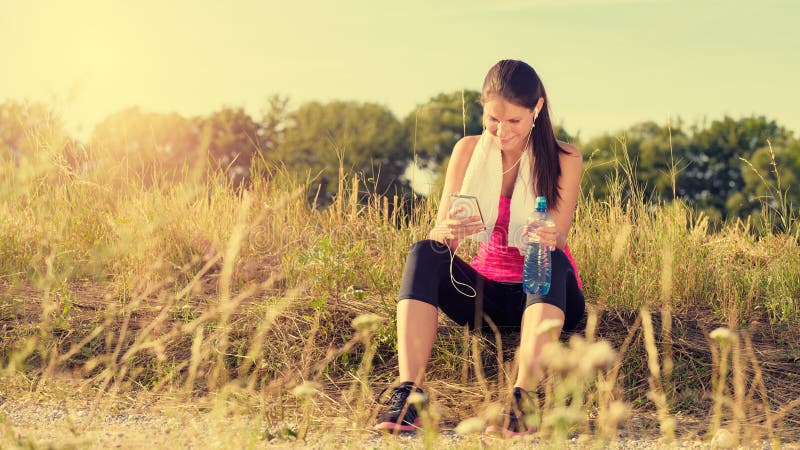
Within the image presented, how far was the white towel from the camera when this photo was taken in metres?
3.75

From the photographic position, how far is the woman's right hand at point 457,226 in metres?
3.50

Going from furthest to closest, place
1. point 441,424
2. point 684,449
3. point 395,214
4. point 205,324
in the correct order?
1. point 395,214
2. point 205,324
3. point 441,424
4. point 684,449

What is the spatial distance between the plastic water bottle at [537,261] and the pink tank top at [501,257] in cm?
11

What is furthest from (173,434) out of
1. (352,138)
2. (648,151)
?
(648,151)

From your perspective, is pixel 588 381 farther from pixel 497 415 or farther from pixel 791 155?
pixel 791 155

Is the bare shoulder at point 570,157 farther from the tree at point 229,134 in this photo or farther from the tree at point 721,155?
the tree at point 229,134

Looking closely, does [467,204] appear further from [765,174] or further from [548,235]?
[765,174]

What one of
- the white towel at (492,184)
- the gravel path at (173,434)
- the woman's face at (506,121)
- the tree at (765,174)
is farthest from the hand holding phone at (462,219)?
the tree at (765,174)

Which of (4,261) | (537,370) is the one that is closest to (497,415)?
(537,370)

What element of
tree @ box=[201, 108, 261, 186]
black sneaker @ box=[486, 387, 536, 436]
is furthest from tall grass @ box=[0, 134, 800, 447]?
tree @ box=[201, 108, 261, 186]

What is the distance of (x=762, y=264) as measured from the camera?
579cm

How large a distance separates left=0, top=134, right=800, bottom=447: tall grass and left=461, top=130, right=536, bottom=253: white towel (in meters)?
0.60

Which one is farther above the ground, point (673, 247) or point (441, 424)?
point (673, 247)

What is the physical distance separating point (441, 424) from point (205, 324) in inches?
63.7
